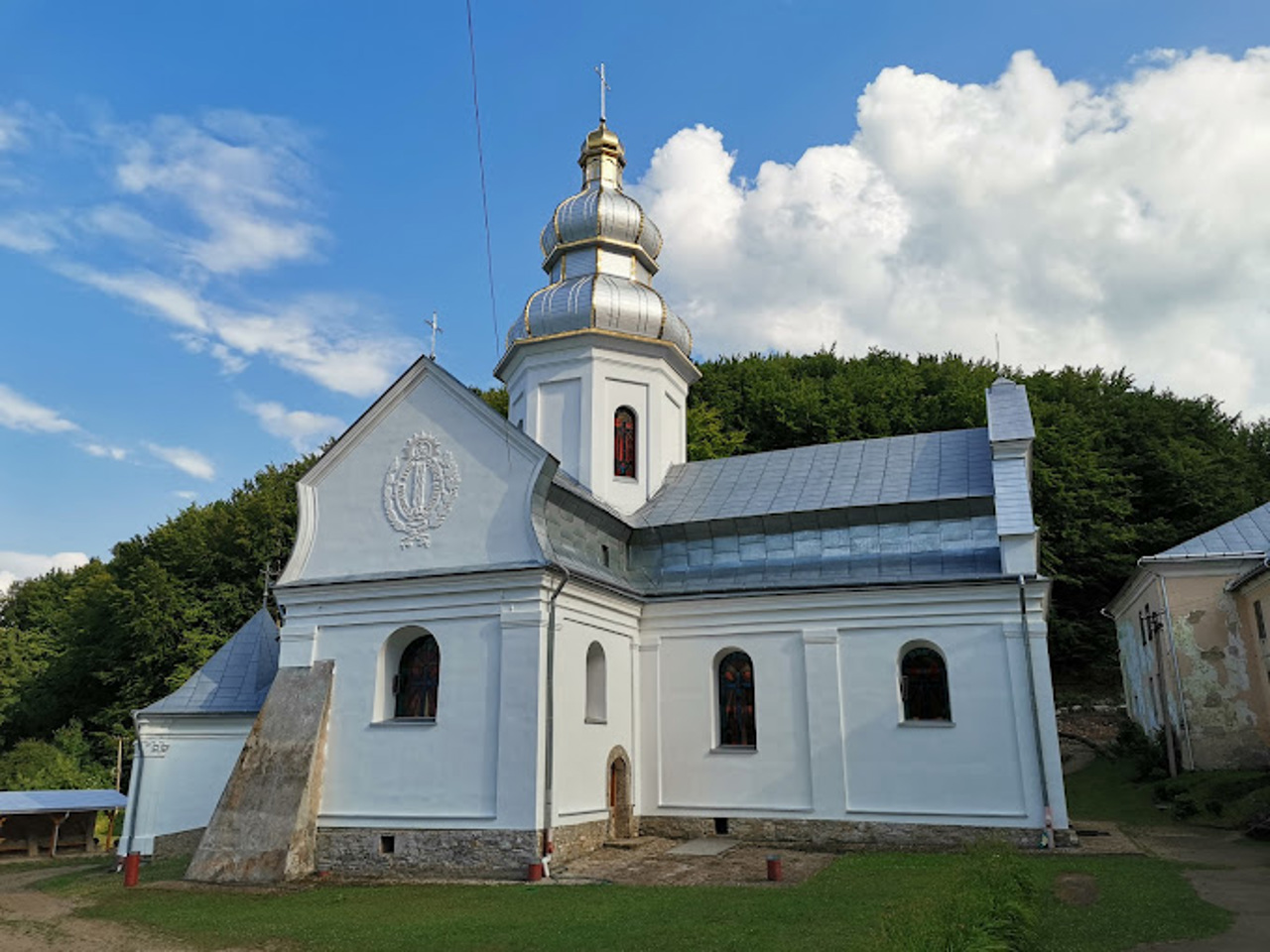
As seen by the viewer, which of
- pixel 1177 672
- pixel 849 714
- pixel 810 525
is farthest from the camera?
pixel 1177 672

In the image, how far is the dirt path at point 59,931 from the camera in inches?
426

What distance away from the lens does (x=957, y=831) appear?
54.3 ft

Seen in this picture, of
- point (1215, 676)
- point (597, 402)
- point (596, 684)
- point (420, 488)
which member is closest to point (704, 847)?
point (596, 684)

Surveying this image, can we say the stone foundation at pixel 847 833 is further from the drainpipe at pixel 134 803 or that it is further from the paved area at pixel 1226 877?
the drainpipe at pixel 134 803

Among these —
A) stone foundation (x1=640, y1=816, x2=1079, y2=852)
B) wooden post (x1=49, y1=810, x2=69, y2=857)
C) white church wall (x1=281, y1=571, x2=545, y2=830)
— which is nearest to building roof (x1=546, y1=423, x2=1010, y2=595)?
white church wall (x1=281, y1=571, x2=545, y2=830)

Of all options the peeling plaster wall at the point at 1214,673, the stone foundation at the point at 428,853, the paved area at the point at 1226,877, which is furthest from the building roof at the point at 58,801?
the peeling plaster wall at the point at 1214,673

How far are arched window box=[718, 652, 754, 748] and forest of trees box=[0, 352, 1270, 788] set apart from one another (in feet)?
56.9

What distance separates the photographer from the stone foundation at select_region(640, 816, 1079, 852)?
16.3m

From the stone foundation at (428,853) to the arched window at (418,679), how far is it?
2159 mm

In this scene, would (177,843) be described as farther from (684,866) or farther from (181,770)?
(684,866)

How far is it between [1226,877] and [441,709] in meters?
12.2

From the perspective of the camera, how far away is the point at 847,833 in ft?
56.3

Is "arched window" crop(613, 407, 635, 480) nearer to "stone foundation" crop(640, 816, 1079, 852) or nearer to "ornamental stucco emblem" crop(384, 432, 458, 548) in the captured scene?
"ornamental stucco emblem" crop(384, 432, 458, 548)

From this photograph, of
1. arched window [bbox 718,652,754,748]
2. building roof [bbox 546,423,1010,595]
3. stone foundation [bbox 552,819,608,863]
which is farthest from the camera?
arched window [bbox 718,652,754,748]
